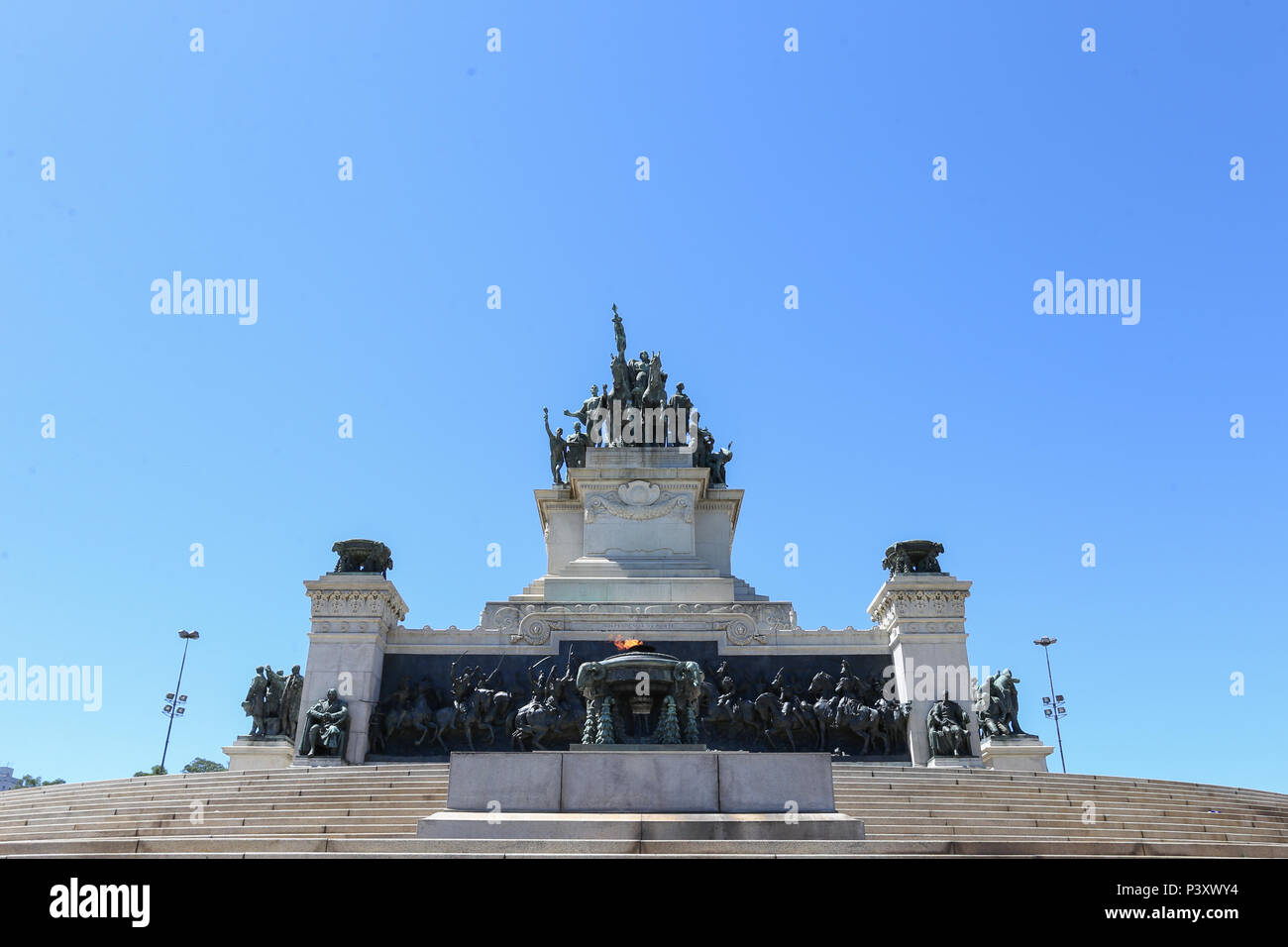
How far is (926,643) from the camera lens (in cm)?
2702

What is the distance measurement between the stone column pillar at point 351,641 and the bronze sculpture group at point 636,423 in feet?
31.3

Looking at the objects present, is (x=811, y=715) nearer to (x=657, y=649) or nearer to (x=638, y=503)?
(x=657, y=649)

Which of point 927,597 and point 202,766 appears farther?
point 202,766

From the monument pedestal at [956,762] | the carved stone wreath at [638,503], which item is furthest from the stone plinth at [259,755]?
the monument pedestal at [956,762]

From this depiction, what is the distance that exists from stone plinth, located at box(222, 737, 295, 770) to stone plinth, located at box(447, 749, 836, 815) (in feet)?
55.8

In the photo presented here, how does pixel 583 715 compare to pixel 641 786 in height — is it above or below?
below

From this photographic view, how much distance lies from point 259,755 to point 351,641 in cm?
384

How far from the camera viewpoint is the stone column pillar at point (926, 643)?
86.1 ft

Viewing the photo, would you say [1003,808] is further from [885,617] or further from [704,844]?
[885,617]

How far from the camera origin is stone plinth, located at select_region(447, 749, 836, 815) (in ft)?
35.9

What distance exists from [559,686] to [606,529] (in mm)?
8668

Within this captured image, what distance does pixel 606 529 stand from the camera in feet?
110

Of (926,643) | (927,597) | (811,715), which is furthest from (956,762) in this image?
(927,597)
